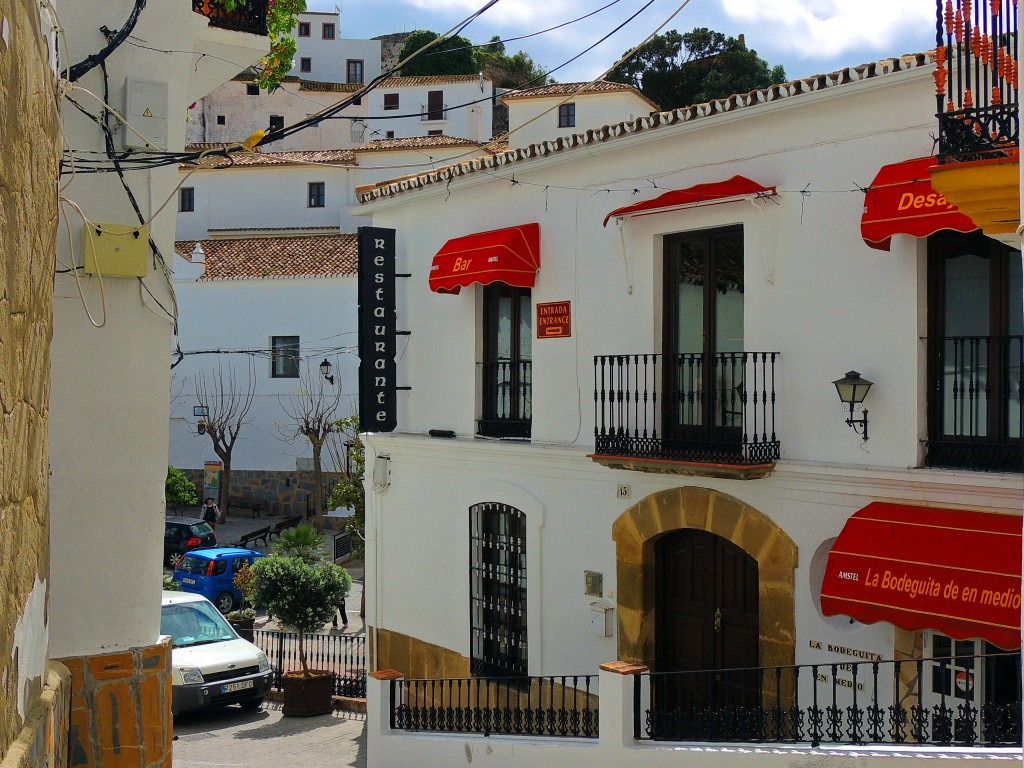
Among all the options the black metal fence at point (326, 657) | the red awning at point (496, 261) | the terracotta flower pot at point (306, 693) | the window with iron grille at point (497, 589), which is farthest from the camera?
the black metal fence at point (326, 657)

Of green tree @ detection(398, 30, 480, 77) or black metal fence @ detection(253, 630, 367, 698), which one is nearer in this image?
black metal fence @ detection(253, 630, 367, 698)

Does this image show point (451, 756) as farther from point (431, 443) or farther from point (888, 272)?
point (888, 272)

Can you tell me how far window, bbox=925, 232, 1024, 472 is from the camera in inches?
343

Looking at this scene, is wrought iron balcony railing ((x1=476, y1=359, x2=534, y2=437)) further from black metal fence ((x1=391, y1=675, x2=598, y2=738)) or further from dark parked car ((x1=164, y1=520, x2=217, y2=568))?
dark parked car ((x1=164, y1=520, x2=217, y2=568))

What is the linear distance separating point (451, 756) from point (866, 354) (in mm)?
5166

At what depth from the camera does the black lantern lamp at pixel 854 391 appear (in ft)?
30.8

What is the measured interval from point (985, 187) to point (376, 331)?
822 centimetres

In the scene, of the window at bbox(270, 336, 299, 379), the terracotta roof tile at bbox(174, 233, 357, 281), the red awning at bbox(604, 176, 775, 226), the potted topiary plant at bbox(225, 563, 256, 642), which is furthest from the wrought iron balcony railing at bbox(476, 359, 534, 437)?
the window at bbox(270, 336, 299, 379)

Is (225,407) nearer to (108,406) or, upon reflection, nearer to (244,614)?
(244,614)

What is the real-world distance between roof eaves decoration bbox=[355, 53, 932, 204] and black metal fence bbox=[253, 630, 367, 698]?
6614 millimetres

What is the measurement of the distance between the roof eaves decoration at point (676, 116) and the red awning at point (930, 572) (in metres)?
3.43

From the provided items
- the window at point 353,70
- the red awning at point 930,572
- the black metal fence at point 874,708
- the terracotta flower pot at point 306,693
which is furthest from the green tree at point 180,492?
the window at point 353,70

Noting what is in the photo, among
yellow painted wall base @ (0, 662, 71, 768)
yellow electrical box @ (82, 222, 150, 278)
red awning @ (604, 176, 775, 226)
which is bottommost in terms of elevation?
yellow painted wall base @ (0, 662, 71, 768)

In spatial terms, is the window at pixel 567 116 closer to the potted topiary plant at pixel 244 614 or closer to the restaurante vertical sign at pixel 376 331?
the potted topiary plant at pixel 244 614
